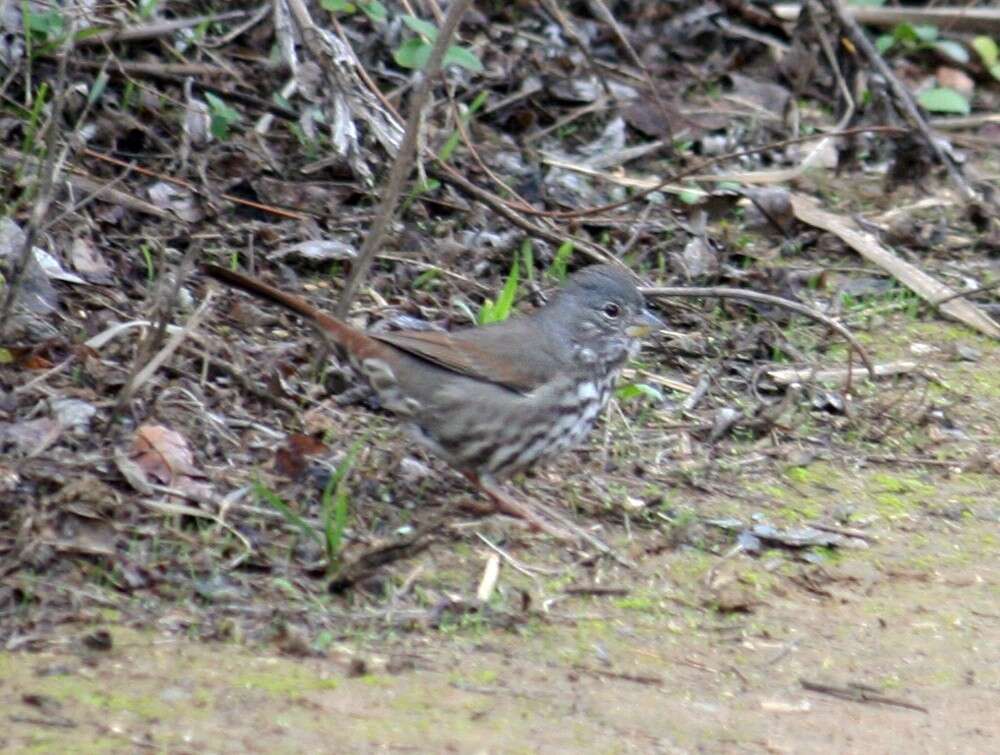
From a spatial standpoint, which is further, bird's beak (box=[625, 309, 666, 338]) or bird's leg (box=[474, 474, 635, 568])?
bird's beak (box=[625, 309, 666, 338])

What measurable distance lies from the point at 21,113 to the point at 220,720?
11.6 feet

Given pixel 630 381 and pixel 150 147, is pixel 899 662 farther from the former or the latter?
pixel 150 147

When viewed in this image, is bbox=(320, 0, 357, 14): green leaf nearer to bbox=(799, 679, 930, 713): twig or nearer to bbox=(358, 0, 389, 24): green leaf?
bbox=(358, 0, 389, 24): green leaf

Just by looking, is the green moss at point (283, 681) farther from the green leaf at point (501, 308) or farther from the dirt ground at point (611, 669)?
the green leaf at point (501, 308)

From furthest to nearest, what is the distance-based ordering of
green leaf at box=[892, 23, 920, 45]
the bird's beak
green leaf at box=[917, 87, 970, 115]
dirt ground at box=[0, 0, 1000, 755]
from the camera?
green leaf at box=[892, 23, 920, 45] < green leaf at box=[917, 87, 970, 115] < the bird's beak < dirt ground at box=[0, 0, 1000, 755]

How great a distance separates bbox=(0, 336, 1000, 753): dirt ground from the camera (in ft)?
12.5

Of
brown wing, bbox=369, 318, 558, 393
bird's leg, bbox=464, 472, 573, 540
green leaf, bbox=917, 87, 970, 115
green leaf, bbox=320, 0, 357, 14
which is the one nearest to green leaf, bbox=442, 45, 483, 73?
green leaf, bbox=320, 0, 357, 14

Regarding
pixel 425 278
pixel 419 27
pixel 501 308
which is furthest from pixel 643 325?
pixel 419 27

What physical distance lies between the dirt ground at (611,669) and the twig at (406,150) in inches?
42.1

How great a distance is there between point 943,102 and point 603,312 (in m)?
4.13

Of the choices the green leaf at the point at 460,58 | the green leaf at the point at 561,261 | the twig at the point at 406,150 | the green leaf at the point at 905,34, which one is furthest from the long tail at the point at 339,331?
the green leaf at the point at 905,34

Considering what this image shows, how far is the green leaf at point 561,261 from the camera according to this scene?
6.70 metres

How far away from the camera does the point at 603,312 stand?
5.65 m

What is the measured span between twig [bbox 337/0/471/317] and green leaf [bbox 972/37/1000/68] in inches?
198
